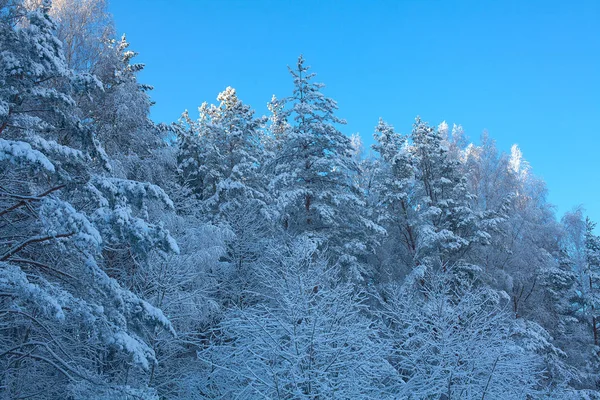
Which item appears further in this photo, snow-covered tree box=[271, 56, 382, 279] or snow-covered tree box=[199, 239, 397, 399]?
snow-covered tree box=[271, 56, 382, 279]

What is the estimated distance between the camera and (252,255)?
17.3 meters

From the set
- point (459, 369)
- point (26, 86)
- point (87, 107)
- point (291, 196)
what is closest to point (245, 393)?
point (459, 369)

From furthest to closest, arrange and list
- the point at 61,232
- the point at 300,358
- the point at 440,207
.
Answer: the point at 440,207
the point at 300,358
the point at 61,232

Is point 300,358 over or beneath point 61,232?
beneath

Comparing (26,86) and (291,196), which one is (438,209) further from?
(26,86)

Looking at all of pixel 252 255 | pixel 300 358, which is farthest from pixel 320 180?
pixel 300 358

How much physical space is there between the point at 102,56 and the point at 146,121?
103 inches

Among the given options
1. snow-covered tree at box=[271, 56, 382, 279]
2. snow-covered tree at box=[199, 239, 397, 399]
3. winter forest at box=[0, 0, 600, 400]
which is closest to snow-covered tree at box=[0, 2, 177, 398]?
Result: winter forest at box=[0, 0, 600, 400]

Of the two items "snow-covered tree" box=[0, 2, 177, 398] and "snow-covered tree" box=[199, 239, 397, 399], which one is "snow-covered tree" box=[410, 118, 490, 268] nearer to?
Result: "snow-covered tree" box=[199, 239, 397, 399]

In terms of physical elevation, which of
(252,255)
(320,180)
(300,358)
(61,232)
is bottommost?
(300,358)

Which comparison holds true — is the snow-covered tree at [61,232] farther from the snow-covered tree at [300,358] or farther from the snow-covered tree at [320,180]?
the snow-covered tree at [320,180]

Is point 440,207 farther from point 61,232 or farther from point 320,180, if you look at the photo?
point 61,232

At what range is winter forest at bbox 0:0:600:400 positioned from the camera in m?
6.62

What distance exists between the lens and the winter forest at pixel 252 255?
6617mm
